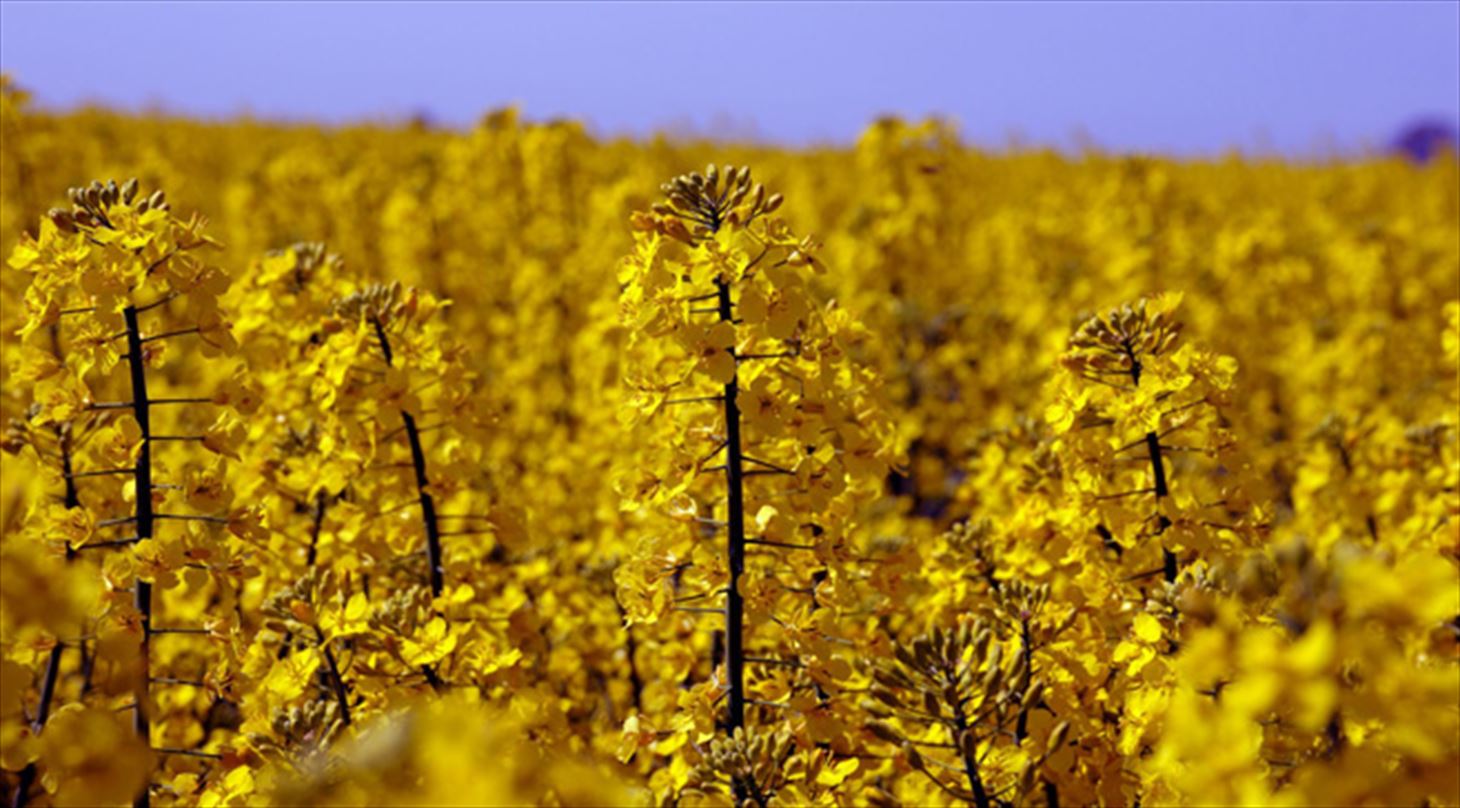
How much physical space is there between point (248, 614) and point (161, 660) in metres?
0.28

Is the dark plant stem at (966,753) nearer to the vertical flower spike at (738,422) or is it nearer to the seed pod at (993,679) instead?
the seed pod at (993,679)

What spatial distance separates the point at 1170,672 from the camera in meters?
2.82

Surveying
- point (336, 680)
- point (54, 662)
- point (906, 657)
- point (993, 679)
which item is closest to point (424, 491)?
point (336, 680)

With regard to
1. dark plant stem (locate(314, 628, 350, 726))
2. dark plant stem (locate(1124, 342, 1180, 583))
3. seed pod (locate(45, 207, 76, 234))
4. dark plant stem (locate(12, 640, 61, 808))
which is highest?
seed pod (locate(45, 207, 76, 234))

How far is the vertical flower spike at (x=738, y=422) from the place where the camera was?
10.4 ft

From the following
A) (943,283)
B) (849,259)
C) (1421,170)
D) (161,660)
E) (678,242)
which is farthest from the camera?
(1421,170)

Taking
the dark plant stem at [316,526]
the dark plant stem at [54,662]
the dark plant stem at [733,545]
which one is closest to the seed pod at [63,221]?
the dark plant stem at [54,662]

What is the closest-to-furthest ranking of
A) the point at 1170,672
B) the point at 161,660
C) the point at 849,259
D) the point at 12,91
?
the point at 1170,672 → the point at 161,660 → the point at 12,91 → the point at 849,259

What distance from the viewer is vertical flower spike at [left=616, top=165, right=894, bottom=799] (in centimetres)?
318

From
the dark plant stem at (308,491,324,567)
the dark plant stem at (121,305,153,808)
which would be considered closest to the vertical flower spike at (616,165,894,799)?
the dark plant stem at (121,305,153,808)

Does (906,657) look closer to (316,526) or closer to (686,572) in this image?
(686,572)

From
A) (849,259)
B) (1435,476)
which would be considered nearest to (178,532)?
(1435,476)

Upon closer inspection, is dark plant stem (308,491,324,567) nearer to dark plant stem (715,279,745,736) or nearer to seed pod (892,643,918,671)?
dark plant stem (715,279,745,736)

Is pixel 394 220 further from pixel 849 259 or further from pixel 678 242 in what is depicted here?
pixel 678 242
